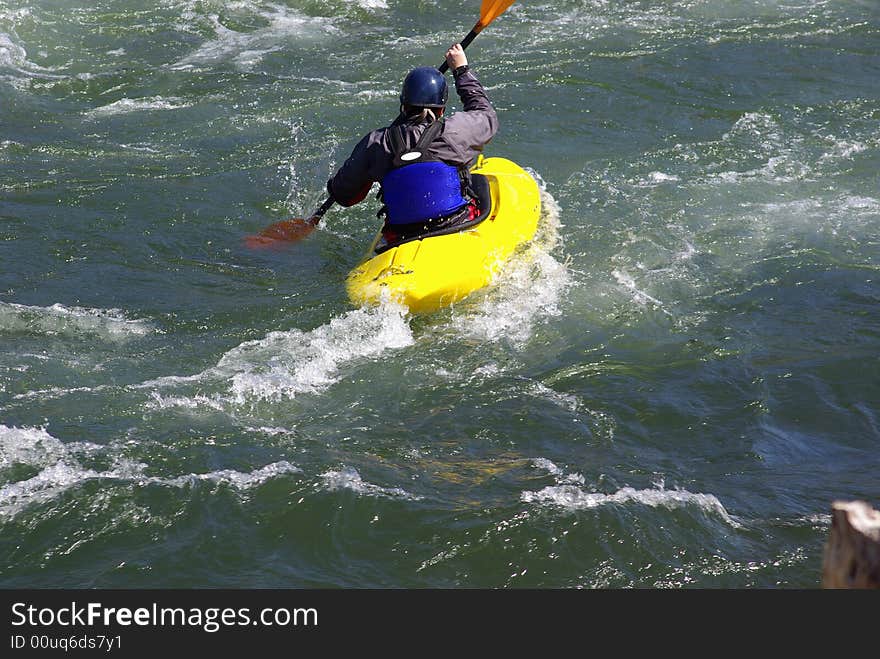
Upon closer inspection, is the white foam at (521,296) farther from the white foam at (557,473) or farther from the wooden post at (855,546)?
the wooden post at (855,546)

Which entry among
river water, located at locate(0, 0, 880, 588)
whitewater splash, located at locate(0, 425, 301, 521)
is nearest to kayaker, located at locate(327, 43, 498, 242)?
river water, located at locate(0, 0, 880, 588)

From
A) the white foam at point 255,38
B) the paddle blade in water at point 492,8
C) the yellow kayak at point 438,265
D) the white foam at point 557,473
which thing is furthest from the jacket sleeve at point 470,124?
the white foam at point 255,38

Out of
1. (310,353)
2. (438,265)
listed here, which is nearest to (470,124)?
(438,265)

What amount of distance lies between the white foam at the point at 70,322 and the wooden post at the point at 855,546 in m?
4.05

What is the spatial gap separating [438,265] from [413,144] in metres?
0.72

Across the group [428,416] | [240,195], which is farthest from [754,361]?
[240,195]

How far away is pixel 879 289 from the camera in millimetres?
6516

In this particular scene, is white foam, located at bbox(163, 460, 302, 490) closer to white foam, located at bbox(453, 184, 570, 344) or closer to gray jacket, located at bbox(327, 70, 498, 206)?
white foam, located at bbox(453, 184, 570, 344)

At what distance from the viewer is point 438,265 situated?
6031mm

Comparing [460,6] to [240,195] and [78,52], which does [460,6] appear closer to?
[78,52]

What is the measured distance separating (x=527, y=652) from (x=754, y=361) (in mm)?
2898

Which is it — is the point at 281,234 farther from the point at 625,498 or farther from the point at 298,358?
the point at 625,498

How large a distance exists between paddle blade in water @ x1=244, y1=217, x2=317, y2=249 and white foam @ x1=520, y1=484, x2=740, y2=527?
330cm

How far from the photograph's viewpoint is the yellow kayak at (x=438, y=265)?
5.94m
